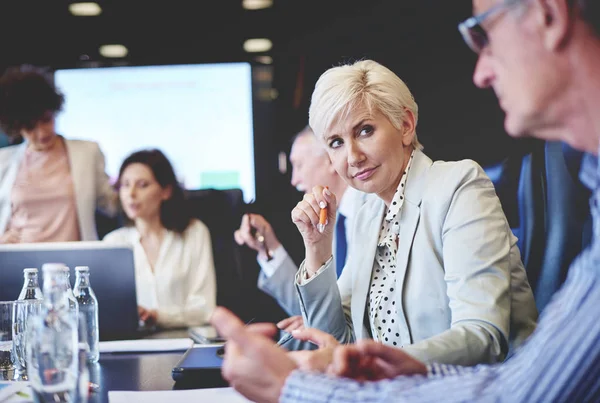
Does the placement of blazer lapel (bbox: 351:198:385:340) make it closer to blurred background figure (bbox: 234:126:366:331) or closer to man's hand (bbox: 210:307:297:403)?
blurred background figure (bbox: 234:126:366:331)

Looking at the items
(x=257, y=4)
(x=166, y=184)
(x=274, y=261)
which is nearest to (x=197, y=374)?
(x=274, y=261)

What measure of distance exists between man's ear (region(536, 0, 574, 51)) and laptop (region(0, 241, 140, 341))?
1443 millimetres

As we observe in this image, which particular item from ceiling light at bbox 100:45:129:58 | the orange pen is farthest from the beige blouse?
the orange pen

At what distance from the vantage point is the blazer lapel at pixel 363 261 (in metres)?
1.66

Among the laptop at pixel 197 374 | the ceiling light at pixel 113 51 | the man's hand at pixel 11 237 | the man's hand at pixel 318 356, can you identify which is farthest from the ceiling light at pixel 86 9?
the man's hand at pixel 318 356

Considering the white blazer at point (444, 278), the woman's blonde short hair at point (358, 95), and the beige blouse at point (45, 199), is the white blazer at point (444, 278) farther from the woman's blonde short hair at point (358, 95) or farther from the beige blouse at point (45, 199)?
the beige blouse at point (45, 199)

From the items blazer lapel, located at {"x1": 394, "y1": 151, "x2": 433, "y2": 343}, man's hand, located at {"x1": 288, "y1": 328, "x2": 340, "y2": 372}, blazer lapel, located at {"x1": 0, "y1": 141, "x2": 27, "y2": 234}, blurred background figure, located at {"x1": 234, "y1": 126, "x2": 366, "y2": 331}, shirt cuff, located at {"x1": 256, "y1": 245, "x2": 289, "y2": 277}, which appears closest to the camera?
man's hand, located at {"x1": 288, "y1": 328, "x2": 340, "y2": 372}

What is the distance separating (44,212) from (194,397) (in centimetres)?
297

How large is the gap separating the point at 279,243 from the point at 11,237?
177 centimetres

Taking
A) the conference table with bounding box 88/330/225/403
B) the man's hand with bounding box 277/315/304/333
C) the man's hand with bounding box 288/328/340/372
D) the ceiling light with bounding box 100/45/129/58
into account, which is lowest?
the conference table with bounding box 88/330/225/403

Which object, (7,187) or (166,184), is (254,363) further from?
(7,187)

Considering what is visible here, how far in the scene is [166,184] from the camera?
12.6 ft

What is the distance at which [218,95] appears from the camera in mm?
3961

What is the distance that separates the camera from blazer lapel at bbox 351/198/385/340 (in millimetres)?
1663
